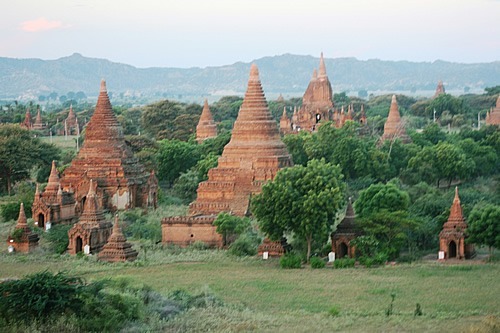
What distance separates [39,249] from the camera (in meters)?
38.7

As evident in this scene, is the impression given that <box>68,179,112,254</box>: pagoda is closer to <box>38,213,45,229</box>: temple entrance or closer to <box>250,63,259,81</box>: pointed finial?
<box>38,213,45,229</box>: temple entrance

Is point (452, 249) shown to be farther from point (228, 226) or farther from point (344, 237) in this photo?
point (228, 226)

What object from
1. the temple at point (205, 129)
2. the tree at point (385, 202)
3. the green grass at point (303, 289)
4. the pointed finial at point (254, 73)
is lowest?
the green grass at point (303, 289)

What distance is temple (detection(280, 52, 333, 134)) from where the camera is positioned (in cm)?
8131

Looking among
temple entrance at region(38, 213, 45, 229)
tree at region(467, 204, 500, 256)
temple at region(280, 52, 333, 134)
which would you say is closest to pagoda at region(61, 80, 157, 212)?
temple entrance at region(38, 213, 45, 229)

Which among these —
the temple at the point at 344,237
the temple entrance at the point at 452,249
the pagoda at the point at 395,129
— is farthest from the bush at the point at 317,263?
the pagoda at the point at 395,129

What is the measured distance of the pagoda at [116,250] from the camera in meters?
36.0

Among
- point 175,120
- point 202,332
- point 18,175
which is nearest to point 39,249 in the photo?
point 202,332

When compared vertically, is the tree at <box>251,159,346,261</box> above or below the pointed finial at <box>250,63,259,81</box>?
below

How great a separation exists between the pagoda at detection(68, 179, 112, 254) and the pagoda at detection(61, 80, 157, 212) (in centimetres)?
719

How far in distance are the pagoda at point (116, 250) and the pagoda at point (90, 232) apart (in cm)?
151

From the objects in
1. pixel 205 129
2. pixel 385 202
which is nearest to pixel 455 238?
pixel 385 202

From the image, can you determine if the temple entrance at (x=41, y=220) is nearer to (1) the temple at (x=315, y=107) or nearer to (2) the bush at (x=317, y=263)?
(2) the bush at (x=317, y=263)

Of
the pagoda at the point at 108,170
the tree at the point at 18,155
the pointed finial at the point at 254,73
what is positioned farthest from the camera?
the tree at the point at 18,155
